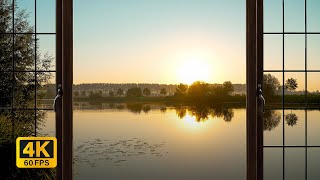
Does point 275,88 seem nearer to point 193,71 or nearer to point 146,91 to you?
point 193,71

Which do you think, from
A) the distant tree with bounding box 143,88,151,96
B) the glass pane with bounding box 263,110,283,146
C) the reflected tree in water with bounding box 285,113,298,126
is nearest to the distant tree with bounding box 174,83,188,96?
the distant tree with bounding box 143,88,151,96

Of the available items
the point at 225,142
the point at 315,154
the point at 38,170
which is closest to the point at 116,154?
the point at 225,142

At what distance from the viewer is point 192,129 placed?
34.2 ft

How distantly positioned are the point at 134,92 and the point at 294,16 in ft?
25.8

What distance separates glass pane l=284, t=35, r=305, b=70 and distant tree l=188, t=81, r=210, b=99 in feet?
24.9

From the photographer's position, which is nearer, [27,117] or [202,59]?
[27,117]

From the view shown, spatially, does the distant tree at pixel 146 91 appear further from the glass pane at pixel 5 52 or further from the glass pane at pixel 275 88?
the glass pane at pixel 275 88

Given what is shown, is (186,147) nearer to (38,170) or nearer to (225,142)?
(225,142)

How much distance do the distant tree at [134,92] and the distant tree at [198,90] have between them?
4.56ft

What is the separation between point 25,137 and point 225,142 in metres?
5.92

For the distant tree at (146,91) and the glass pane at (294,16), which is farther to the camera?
the distant tree at (146,91)

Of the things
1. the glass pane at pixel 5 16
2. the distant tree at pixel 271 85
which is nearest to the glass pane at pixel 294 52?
the distant tree at pixel 271 85

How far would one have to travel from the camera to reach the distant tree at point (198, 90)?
10.8 meters

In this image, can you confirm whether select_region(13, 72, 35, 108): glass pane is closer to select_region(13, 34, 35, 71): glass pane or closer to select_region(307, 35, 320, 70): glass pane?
select_region(13, 34, 35, 71): glass pane
